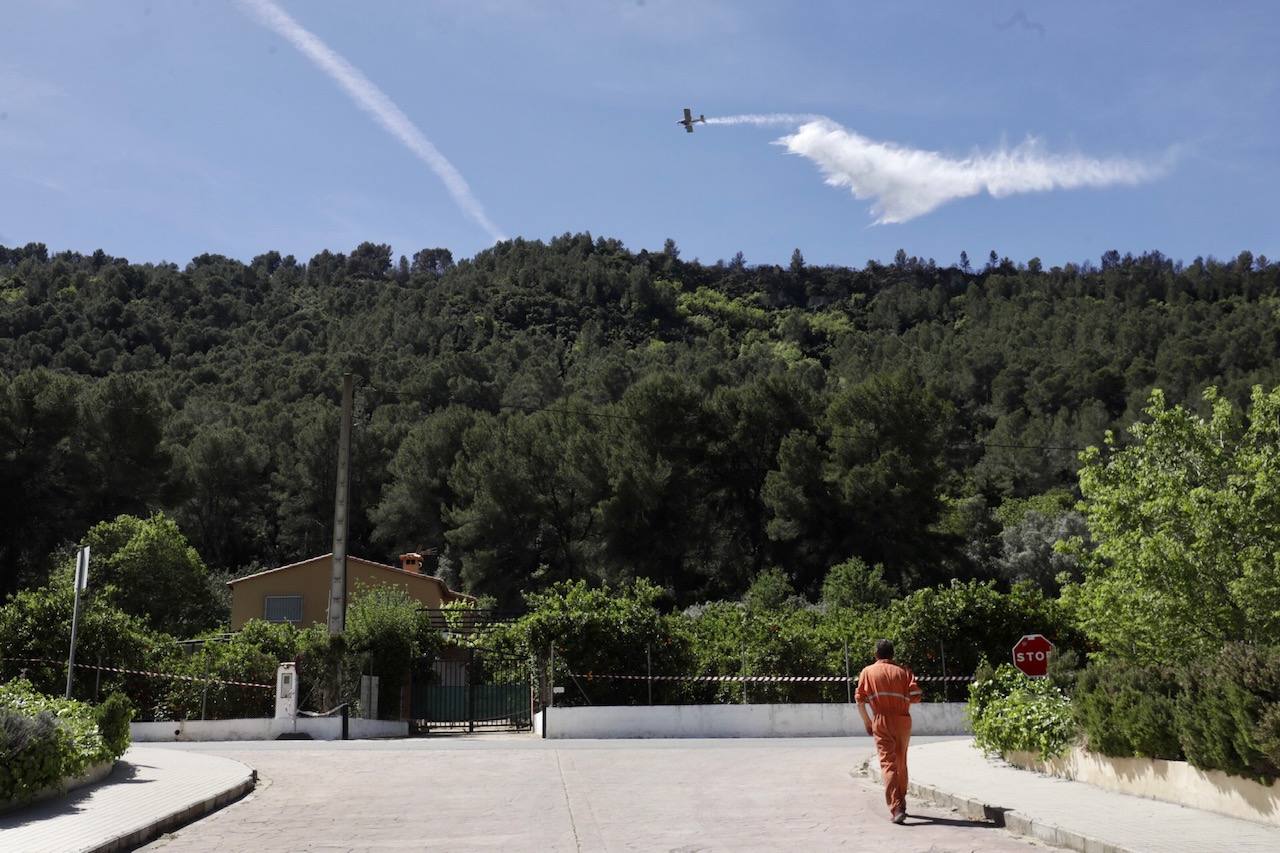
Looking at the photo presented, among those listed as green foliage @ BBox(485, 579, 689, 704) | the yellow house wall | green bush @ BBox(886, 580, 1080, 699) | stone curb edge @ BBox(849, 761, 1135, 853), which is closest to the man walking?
stone curb edge @ BBox(849, 761, 1135, 853)

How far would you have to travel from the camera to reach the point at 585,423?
6475 cm

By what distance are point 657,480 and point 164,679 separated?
114ft

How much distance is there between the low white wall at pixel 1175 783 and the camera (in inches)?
377

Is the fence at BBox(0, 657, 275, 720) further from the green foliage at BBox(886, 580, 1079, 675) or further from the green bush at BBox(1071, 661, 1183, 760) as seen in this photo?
the green bush at BBox(1071, 661, 1183, 760)

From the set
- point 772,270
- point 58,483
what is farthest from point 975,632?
point 772,270

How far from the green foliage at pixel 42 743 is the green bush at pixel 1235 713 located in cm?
1031

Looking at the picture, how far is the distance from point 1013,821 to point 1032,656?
690 cm

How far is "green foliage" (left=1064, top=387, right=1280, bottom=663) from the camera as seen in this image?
2122cm

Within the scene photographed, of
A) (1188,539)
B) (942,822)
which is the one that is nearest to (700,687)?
(1188,539)

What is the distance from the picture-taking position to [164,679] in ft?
85.7

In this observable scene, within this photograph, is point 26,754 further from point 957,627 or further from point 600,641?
point 957,627

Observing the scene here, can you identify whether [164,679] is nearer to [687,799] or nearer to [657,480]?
[687,799]

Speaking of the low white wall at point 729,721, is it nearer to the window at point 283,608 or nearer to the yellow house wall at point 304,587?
the yellow house wall at point 304,587

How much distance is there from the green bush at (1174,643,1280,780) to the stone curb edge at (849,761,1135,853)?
1.66 meters
